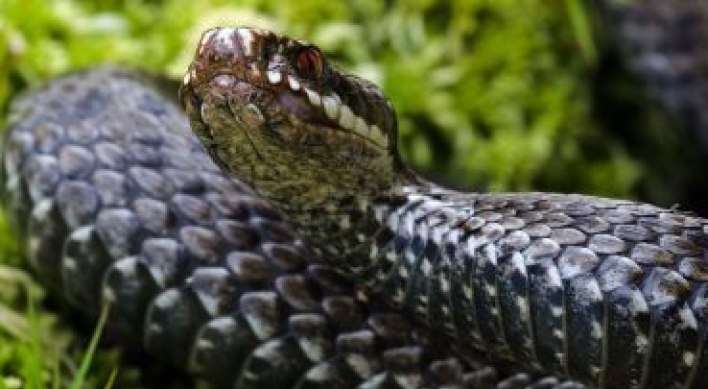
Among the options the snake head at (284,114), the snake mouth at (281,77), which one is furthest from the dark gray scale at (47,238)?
the snake mouth at (281,77)

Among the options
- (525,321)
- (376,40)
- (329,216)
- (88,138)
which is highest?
(376,40)

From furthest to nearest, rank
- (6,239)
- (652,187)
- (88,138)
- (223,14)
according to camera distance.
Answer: (652,187), (223,14), (6,239), (88,138)

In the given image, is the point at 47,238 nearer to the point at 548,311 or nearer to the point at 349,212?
the point at 349,212

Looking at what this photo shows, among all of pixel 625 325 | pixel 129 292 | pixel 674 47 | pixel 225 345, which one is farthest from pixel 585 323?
pixel 674 47

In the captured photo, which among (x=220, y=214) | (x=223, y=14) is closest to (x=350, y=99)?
(x=220, y=214)

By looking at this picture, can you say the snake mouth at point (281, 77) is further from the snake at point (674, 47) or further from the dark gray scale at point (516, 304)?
the snake at point (674, 47)

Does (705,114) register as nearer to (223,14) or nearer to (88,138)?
(223,14)
